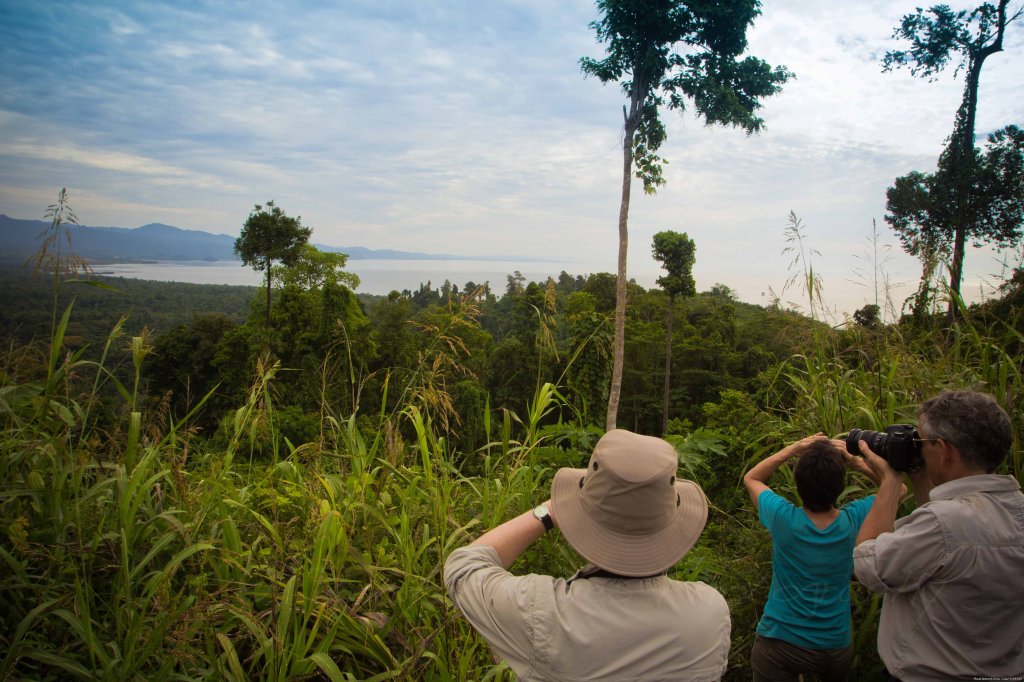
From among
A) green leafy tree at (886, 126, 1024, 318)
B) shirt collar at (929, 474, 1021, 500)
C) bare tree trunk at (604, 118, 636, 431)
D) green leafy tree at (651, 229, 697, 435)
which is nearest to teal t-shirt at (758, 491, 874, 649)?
shirt collar at (929, 474, 1021, 500)

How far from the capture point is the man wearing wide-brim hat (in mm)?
1100

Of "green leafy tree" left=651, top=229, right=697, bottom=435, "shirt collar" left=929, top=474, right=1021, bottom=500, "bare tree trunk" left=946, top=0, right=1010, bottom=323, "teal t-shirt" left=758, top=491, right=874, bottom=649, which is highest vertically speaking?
"bare tree trunk" left=946, top=0, right=1010, bottom=323

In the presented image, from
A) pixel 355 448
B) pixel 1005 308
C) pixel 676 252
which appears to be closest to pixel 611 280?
pixel 676 252

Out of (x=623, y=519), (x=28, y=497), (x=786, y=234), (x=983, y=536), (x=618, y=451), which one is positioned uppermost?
(x=786, y=234)

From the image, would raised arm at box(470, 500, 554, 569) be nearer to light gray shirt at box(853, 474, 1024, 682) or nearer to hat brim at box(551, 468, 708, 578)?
hat brim at box(551, 468, 708, 578)

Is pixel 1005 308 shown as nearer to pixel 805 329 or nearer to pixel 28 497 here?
pixel 805 329

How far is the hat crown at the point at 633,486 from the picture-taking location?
3.78 ft

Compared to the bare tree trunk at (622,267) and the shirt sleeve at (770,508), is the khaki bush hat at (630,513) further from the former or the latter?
the bare tree trunk at (622,267)

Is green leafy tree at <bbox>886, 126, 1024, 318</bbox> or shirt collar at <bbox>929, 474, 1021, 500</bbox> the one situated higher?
green leafy tree at <bbox>886, 126, 1024, 318</bbox>

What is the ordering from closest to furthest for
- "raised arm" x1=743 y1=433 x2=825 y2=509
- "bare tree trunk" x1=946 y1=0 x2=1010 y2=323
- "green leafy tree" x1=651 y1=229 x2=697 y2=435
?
"raised arm" x1=743 y1=433 x2=825 y2=509 < "bare tree trunk" x1=946 y1=0 x2=1010 y2=323 < "green leafy tree" x1=651 y1=229 x2=697 y2=435

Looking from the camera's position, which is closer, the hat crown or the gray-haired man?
the hat crown

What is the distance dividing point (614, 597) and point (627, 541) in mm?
113

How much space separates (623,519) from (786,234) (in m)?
2.78

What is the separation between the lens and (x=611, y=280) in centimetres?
3369
